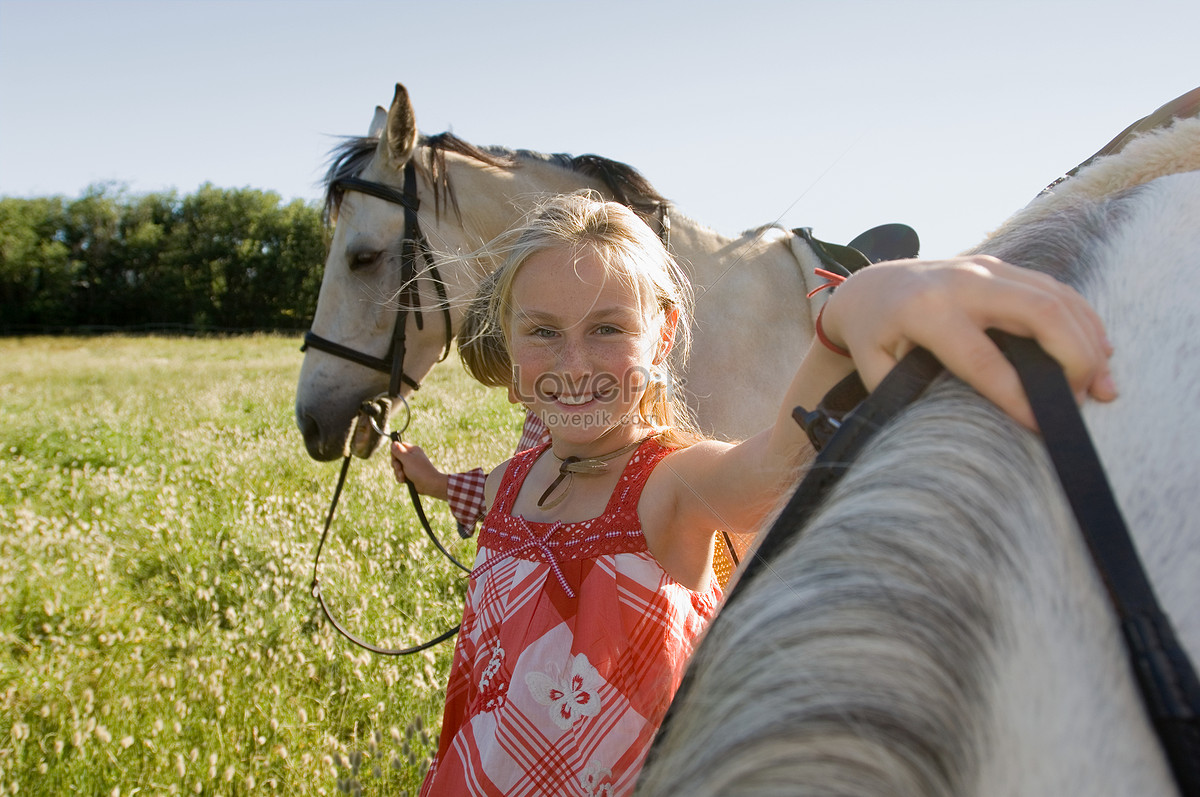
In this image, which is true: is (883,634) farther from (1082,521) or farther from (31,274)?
(31,274)

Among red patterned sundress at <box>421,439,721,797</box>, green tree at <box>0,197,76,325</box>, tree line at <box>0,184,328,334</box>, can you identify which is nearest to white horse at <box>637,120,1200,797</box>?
red patterned sundress at <box>421,439,721,797</box>

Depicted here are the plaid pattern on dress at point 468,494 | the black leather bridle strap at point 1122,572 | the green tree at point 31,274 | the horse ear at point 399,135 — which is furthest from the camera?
the green tree at point 31,274

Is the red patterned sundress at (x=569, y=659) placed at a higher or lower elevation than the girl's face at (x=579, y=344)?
lower

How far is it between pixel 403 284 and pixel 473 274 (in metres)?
0.48

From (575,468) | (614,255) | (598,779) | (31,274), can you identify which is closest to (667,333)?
(614,255)

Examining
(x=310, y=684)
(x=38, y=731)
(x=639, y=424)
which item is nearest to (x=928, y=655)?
(x=639, y=424)

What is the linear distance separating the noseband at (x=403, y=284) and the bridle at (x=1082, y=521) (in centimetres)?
262

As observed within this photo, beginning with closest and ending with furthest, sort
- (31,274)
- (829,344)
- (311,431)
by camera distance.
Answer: (829,344), (311,431), (31,274)

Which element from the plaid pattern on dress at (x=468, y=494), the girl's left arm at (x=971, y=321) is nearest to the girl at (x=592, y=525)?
the girl's left arm at (x=971, y=321)

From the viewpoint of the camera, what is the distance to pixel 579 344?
1441 millimetres

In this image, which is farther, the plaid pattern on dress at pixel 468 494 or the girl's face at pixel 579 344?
the plaid pattern on dress at pixel 468 494

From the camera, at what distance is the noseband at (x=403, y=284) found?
2.99 m

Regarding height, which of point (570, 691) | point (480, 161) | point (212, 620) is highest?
point (480, 161)

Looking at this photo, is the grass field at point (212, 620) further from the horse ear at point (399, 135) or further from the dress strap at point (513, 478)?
the horse ear at point (399, 135)
